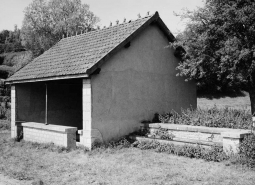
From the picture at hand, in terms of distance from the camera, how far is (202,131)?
28.0 ft

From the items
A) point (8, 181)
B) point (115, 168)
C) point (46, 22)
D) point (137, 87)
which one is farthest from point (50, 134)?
point (46, 22)

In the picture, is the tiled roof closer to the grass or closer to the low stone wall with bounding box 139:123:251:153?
the grass

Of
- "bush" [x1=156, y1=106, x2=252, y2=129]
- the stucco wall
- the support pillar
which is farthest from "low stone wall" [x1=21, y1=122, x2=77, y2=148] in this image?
"bush" [x1=156, y1=106, x2=252, y2=129]

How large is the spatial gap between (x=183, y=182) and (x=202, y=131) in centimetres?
314

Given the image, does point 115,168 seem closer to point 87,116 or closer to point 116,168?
point 116,168

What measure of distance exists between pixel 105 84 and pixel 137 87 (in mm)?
1596

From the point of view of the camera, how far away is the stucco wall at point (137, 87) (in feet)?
30.9

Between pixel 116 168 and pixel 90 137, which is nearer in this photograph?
pixel 116 168

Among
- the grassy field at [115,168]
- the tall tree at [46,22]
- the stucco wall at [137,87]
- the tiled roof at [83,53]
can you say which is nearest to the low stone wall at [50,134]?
the grassy field at [115,168]

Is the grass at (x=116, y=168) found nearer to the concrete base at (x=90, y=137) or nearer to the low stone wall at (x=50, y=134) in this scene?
the concrete base at (x=90, y=137)

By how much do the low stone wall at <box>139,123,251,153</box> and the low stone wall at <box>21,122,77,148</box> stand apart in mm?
→ 2786

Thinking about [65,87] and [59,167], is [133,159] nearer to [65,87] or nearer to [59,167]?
[59,167]

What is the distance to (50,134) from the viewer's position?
10414 mm

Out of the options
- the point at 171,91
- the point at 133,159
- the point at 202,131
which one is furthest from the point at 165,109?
the point at 133,159
